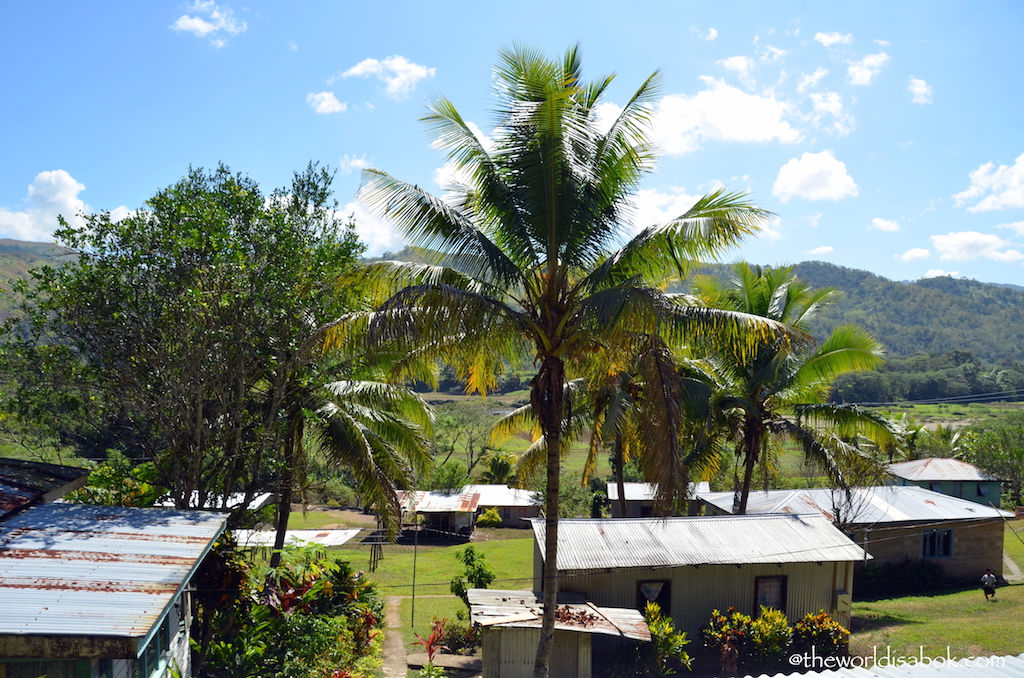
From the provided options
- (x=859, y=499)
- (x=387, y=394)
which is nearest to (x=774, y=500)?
(x=859, y=499)

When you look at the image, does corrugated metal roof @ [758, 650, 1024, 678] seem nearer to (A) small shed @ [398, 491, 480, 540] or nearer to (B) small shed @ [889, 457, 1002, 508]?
(B) small shed @ [889, 457, 1002, 508]

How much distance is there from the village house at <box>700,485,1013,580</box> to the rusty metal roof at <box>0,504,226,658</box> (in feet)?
58.6

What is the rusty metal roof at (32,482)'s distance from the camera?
784 centimetres

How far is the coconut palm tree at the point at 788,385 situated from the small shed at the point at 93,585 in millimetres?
11359

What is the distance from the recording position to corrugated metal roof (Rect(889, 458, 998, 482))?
95.9 ft

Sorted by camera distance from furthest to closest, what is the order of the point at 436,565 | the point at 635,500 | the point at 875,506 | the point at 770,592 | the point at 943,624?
the point at 635,500 → the point at 436,565 → the point at 875,506 → the point at 943,624 → the point at 770,592

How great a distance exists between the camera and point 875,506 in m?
21.5

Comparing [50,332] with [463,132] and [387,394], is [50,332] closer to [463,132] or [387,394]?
[387,394]

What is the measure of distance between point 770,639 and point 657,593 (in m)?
2.26

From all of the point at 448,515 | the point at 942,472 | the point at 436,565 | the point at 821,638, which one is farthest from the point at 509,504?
the point at 821,638

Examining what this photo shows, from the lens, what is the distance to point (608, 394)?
16.8 meters

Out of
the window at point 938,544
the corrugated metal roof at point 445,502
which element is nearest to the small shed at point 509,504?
the corrugated metal roof at point 445,502

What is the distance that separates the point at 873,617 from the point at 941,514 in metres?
6.17

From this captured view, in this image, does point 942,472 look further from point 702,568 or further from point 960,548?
point 702,568
